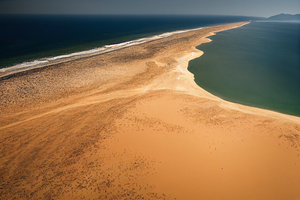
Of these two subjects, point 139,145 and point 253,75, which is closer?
point 139,145

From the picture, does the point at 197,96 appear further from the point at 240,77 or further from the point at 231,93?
the point at 240,77

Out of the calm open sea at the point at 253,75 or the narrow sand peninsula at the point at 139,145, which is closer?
the narrow sand peninsula at the point at 139,145

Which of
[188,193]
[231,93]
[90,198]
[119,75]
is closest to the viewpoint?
[90,198]

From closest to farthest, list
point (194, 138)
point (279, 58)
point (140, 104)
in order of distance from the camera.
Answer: point (194, 138) → point (140, 104) → point (279, 58)

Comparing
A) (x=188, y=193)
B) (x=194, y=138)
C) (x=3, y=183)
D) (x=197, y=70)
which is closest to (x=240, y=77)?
(x=197, y=70)

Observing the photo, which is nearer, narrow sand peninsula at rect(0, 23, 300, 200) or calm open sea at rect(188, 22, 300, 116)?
narrow sand peninsula at rect(0, 23, 300, 200)
